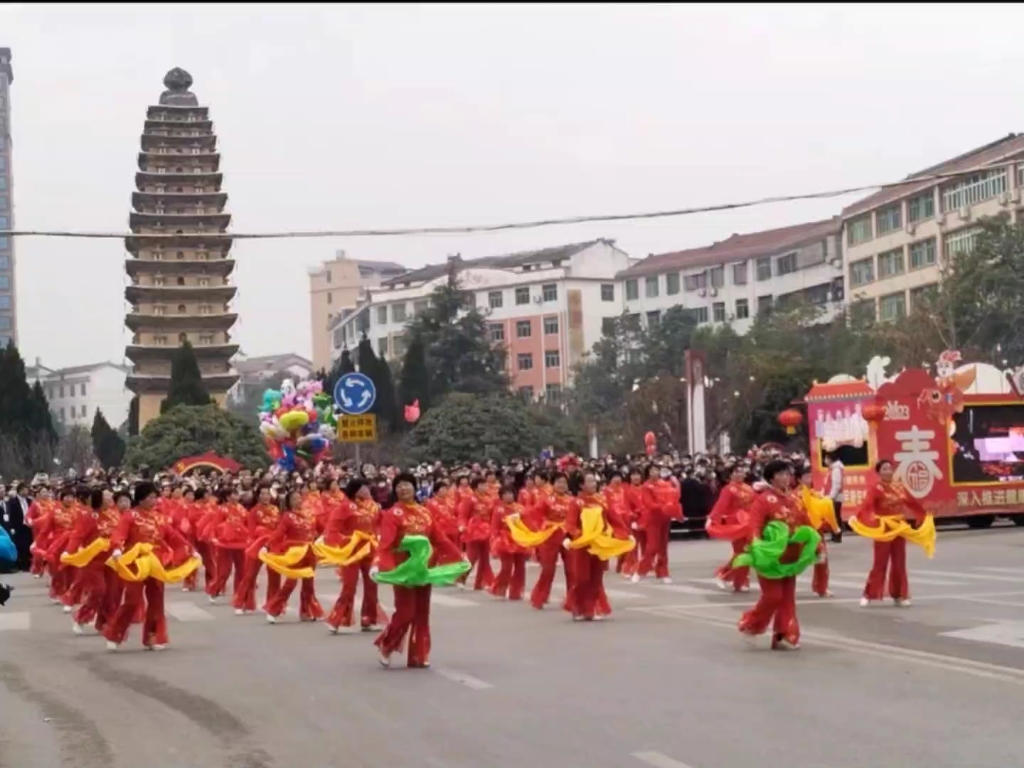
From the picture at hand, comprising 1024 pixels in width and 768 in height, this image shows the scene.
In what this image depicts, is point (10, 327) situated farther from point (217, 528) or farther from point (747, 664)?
point (747, 664)

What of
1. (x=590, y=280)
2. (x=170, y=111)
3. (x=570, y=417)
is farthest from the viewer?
(x=590, y=280)

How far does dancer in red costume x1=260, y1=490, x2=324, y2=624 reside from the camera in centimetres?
1788

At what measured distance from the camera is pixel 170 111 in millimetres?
86375

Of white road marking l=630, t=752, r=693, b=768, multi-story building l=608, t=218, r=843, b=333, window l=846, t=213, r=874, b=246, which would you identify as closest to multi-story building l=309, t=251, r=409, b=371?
multi-story building l=608, t=218, r=843, b=333

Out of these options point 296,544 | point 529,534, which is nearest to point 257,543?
point 296,544

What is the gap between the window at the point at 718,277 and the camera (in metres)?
85.6

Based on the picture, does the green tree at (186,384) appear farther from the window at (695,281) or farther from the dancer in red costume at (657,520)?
the dancer in red costume at (657,520)

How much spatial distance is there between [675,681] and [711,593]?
8.63 metres

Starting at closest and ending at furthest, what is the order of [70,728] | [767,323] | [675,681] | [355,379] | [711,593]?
[70,728], [675,681], [711,593], [355,379], [767,323]

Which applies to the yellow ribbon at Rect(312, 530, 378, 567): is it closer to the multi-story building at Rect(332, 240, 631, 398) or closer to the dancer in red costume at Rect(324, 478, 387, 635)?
the dancer in red costume at Rect(324, 478, 387, 635)

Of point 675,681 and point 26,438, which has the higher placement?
point 26,438

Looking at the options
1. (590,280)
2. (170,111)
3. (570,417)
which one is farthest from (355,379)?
(590,280)

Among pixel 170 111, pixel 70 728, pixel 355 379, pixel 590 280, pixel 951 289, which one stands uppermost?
pixel 170 111

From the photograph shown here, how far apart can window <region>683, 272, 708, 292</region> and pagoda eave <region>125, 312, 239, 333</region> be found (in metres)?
24.1
